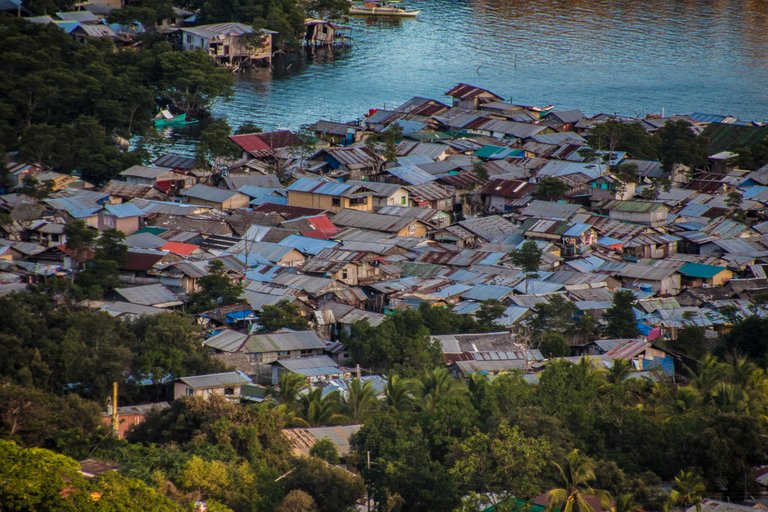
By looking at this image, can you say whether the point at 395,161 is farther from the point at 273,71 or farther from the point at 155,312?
the point at 273,71

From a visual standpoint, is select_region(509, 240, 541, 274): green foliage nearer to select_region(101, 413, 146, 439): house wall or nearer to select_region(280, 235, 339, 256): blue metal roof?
select_region(280, 235, 339, 256): blue metal roof

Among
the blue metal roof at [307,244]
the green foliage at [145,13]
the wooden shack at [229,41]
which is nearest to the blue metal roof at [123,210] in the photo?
the blue metal roof at [307,244]

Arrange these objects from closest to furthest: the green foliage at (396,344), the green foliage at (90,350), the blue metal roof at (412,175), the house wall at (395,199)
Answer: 1. the green foliage at (90,350)
2. the green foliage at (396,344)
3. the house wall at (395,199)
4. the blue metal roof at (412,175)

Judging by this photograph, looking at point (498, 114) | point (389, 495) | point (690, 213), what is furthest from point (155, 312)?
point (498, 114)

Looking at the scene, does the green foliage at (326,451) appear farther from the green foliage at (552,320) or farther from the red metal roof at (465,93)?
the red metal roof at (465,93)

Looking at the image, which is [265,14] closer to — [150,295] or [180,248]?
[180,248]

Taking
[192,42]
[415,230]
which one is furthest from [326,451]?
[192,42]
